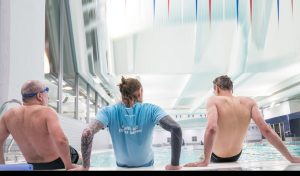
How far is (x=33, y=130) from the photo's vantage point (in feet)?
6.95

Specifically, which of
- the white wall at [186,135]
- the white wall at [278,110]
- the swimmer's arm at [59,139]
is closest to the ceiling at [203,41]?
the swimmer's arm at [59,139]

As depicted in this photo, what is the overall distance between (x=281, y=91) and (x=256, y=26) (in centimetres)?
725

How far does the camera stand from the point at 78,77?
29.7ft

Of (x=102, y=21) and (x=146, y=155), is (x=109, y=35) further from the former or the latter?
(x=146, y=155)

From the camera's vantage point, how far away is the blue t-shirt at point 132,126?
194 centimetres

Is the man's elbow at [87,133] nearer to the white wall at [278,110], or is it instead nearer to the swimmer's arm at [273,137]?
the swimmer's arm at [273,137]

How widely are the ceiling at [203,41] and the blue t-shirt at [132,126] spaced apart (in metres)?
6.04

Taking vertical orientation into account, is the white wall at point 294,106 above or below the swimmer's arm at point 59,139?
below

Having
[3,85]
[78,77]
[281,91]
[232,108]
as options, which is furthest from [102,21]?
[281,91]

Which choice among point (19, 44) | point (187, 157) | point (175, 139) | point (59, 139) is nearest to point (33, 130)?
point (59, 139)

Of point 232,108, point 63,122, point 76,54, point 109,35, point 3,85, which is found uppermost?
point 109,35

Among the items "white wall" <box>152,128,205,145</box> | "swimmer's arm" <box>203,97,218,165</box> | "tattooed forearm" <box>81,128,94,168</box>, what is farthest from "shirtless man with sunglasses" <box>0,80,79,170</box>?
"white wall" <box>152,128,205,145</box>

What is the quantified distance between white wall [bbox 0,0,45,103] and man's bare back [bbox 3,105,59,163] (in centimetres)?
138

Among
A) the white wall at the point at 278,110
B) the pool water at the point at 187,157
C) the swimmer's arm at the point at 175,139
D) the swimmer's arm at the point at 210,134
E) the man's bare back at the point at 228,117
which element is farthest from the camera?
the white wall at the point at 278,110
